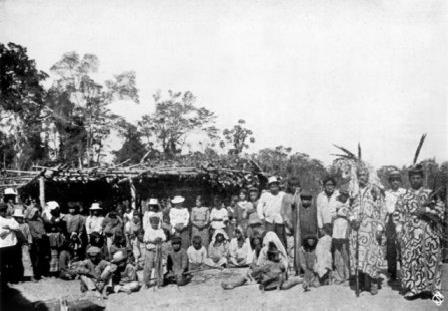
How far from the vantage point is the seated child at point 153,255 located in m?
8.09

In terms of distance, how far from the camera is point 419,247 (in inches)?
249

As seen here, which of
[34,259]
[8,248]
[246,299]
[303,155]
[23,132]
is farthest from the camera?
[303,155]

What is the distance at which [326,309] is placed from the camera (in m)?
6.30

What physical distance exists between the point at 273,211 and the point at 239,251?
4.05 ft

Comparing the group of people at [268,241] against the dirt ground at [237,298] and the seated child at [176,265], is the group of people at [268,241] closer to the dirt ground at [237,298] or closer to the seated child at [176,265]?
the seated child at [176,265]

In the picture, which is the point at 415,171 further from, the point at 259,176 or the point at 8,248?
the point at 259,176

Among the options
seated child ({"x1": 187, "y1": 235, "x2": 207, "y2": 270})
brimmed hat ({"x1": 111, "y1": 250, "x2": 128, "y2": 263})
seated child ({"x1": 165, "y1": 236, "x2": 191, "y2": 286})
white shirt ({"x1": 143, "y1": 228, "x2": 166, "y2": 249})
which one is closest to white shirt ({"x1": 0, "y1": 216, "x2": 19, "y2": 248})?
brimmed hat ({"x1": 111, "y1": 250, "x2": 128, "y2": 263})

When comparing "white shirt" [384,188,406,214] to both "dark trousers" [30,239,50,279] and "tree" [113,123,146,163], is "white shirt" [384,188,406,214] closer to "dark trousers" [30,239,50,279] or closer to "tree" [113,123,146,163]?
"dark trousers" [30,239,50,279]

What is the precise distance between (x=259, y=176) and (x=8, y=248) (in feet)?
26.7

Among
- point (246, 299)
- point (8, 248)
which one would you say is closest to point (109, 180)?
point (8, 248)

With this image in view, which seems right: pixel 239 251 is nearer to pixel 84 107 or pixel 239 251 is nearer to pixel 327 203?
pixel 327 203

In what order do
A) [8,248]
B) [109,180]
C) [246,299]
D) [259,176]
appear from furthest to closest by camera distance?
[259,176] → [109,180] → [8,248] → [246,299]

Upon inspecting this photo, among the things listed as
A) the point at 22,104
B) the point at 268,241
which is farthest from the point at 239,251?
the point at 22,104

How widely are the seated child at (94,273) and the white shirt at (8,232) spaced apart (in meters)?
1.25
